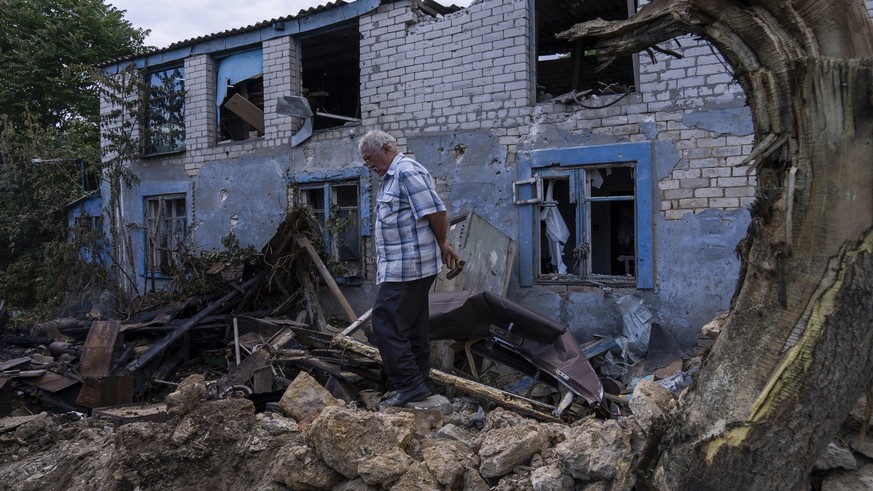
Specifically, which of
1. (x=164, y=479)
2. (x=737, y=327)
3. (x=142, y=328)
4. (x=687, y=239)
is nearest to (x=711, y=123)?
(x=687, y=239)

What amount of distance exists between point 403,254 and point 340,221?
5114 mm

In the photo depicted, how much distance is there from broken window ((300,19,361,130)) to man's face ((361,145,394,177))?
5.17 metres

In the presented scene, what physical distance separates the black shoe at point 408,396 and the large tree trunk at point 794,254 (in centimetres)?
178

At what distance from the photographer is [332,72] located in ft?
40.1

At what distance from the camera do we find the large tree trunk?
2.10 metres

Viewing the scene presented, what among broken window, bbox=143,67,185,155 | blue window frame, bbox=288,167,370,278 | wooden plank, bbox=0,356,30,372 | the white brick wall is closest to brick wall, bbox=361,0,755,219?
the white brick wall

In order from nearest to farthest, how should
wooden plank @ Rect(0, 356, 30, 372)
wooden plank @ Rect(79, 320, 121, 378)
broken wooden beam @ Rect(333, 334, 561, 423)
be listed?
broken wooden beam @ Rect(333, 334, 561, 423), wooden plank @ Rect(0, 356, 30, 372), wooden plank @ Rect(79, 320, 121, 378)

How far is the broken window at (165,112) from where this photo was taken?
11312 mm

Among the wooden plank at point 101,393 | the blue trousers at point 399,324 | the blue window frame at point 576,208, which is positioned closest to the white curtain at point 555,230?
the blue window frame at point 576,208

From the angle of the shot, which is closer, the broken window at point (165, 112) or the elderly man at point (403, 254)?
the elderly man at point (403, 254)

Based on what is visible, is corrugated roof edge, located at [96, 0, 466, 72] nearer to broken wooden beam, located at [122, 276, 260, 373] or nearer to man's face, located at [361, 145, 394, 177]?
broken wooden beam, located at [122, 276, 260, 373]

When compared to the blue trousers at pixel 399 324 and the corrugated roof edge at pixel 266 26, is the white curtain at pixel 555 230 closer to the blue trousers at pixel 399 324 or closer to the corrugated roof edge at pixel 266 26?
the corrugated roof edge at pixel 266 26

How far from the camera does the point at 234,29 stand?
1016cm

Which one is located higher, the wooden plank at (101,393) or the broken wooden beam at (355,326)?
the broken wooden beam at (355,326)
